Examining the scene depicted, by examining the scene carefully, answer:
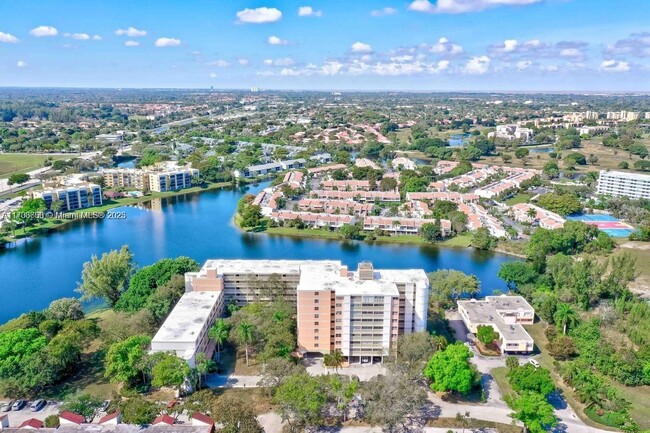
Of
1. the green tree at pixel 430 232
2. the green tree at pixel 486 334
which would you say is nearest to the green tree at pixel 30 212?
the green tree at pixel 430 232

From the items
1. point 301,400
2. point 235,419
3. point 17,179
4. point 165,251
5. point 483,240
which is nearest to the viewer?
point 235,419

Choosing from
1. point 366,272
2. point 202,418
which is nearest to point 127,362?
point 202,418

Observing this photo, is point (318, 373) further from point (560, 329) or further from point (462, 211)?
point (462, 211)

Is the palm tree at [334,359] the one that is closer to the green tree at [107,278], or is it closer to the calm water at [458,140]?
the green tree at [107,278]

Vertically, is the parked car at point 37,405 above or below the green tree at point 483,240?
below

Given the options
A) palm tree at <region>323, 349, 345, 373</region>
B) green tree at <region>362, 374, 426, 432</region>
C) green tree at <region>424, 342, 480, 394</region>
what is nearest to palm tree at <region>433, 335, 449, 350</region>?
green tree at <region>424, 342, 480, 394</region>

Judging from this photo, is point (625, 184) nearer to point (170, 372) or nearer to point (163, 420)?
point (170, 372)
